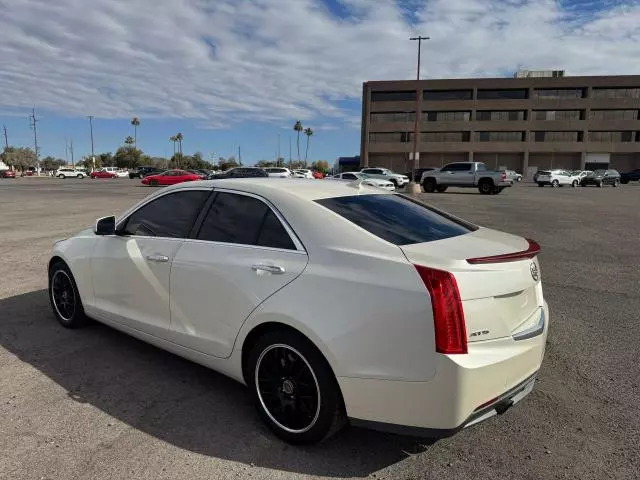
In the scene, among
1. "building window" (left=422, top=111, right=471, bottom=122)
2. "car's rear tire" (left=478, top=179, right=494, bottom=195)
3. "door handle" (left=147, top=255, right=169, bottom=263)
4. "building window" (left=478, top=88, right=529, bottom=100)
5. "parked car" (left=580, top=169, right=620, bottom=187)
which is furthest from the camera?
"building window" (left=422, top=111, right=471, bottom=122)

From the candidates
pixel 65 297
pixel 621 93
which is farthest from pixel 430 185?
pixel 621 93

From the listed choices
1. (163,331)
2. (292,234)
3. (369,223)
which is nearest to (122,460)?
(163,331)

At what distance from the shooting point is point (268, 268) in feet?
9.60

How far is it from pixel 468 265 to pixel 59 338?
3940mm

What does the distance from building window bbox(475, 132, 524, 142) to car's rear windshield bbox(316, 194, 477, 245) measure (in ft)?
271

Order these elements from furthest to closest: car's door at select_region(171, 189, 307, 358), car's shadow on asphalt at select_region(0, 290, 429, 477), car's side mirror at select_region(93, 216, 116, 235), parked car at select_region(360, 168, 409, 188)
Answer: parked car at select_region(360, 168, 409, 188), car's side mirror at select_region(93, 216, 116, 235), car's door at select_region(171, 189, 307, 358), car's shadow on asphalt at select_region(0, 290, 429, 477)

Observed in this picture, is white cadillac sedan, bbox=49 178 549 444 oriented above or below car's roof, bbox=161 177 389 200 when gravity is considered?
below

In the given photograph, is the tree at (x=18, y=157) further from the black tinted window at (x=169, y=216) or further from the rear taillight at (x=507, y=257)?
the rear taillight at (x=507, y=257)

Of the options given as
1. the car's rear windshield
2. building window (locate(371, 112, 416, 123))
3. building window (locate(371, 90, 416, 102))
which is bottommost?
the car's rear windshield

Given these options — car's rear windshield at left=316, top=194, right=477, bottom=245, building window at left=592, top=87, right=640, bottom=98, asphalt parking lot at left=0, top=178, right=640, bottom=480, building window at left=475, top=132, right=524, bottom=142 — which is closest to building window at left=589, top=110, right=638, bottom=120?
building window at left=592, top=87, right=640, bottom=98

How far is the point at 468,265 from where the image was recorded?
253 cm

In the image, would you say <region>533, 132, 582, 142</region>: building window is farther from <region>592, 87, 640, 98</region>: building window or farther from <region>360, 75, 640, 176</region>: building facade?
<region>592, 87, 640, 98</region>: building window

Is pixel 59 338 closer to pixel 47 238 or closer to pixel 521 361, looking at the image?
pixel 521 361

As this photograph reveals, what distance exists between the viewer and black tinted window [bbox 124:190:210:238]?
3686 mm
